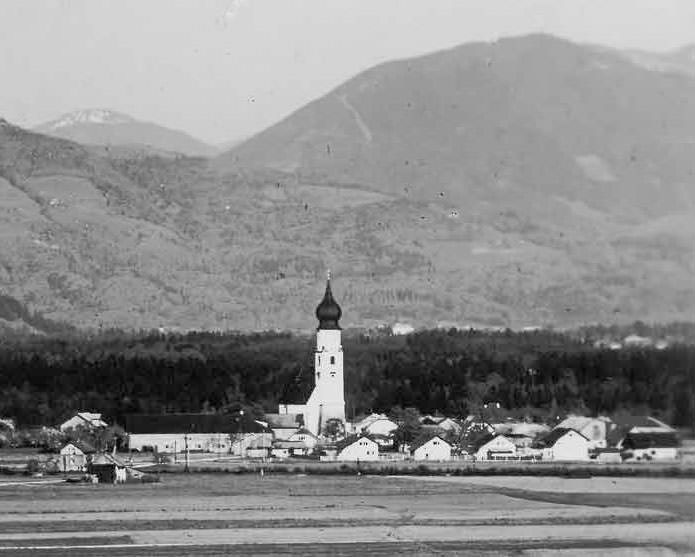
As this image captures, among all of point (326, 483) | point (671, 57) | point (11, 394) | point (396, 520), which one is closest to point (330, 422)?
point (11, 394)

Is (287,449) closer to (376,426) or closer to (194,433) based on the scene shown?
(194,433)

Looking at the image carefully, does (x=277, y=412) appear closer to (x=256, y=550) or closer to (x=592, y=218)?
(x=592, y=218)

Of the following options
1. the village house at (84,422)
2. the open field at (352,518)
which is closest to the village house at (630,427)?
the open field at (352,518)

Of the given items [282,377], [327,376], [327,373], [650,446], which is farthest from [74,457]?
[282,377]

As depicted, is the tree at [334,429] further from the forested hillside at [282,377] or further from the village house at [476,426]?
the village house at [476,426]

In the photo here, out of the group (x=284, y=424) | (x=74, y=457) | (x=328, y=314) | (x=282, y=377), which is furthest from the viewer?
(x=282, y=377)
